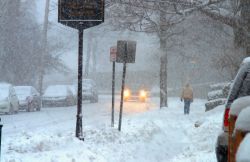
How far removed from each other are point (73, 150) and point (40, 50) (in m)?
36.7

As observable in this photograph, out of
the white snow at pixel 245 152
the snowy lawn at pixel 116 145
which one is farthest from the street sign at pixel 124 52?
the white snow at pixel 245 152

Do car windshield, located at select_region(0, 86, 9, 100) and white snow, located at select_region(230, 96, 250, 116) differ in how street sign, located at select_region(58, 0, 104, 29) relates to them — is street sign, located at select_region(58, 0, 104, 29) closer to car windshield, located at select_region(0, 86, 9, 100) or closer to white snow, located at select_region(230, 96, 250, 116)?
white snow, located at select_region(230, 96, 250, 116)

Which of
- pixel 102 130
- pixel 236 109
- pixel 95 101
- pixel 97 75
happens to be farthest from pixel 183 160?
pixel 97 75

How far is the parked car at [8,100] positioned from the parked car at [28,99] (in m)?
1.97

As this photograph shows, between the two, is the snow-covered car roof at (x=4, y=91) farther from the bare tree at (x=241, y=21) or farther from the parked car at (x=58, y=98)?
the bare tree at (x=241, y=21)

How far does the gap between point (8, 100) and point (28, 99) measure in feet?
12.8

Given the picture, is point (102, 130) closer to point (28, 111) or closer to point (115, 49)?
point (115, 49)

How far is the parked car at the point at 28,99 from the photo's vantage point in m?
30.9

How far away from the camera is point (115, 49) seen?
1723 cm

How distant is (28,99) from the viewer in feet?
102

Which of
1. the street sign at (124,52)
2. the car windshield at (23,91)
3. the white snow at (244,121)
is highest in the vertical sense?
the street sign at (124,52)

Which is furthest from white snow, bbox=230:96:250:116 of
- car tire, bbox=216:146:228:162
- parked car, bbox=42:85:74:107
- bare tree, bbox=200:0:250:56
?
parked car, bbox=42:85:74:107

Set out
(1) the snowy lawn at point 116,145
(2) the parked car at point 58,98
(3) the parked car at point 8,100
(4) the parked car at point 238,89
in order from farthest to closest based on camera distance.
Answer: (2) the parked car at point 58,98, (3) the parked car at point 8,100, (1) the snowy lawn at point 116,145, (4) the parked car at point 238,89

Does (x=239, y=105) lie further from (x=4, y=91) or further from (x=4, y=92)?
(x=4, y=91)
